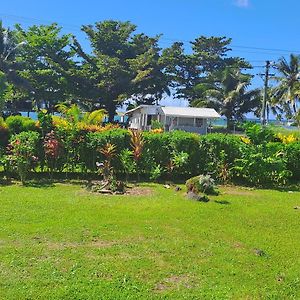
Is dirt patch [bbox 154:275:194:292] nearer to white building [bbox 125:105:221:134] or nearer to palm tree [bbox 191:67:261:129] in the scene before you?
white building [bbox 125:105:221:134]

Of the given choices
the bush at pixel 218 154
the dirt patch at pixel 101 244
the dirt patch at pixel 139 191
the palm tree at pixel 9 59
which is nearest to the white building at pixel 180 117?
the palm tree at pixel 9 59

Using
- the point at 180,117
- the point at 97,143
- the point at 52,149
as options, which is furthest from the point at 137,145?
the point at 180,117

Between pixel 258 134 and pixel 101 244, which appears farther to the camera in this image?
pixel 258 134

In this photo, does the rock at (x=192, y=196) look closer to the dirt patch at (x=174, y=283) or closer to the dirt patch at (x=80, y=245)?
the dirt patch at (x=80, y=245)

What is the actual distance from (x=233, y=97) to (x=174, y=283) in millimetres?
37032

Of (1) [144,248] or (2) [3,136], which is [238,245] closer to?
(1) [144,248]

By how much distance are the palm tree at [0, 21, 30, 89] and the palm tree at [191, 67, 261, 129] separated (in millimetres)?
18335

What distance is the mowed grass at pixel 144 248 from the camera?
13.1 ft

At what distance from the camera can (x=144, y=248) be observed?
5.16 m

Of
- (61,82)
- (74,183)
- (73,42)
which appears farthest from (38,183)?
(73,42)

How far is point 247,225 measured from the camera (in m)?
6.61

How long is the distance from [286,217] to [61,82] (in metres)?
37.2

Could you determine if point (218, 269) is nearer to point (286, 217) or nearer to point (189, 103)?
point (286, 217)

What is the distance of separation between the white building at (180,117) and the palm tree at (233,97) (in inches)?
180
